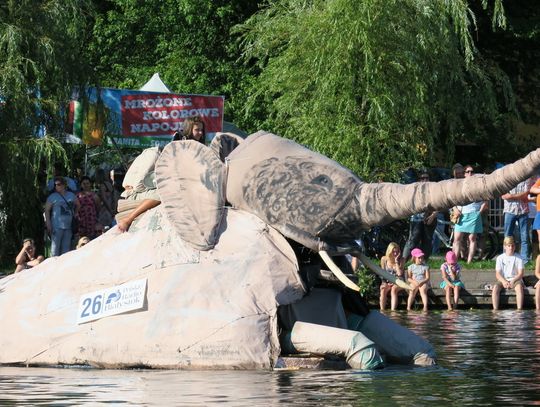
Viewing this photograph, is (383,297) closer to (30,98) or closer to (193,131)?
(30,98)

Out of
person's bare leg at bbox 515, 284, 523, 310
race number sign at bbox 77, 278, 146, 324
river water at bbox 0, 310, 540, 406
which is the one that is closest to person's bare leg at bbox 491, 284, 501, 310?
person's bare leg at bbox 515, 284, 523, 310

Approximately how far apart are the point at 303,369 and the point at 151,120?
19.7 meters

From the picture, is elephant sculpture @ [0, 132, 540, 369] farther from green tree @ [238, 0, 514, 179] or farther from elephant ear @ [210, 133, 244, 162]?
green tree @ [238, 0, 514, 179]

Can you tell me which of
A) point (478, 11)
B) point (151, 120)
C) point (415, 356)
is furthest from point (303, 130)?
point (415, 356)

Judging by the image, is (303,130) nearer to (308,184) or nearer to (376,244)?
(376,244)

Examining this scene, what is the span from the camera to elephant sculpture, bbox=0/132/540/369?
39.9 feet

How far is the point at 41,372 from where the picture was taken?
12.8m

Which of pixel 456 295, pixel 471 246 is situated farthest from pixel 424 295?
pixel 471 246

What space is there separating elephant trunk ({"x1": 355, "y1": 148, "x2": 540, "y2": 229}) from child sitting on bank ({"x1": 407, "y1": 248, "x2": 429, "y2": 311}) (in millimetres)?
11207

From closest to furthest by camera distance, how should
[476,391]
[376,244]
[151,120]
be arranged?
[476,391]
[376,244]
[151,120]

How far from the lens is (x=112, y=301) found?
12.7m

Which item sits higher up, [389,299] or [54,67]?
[54,67]

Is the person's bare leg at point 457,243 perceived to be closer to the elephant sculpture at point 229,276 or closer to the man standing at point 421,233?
the man standing at point 421,233

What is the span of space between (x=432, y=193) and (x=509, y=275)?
12407mm
